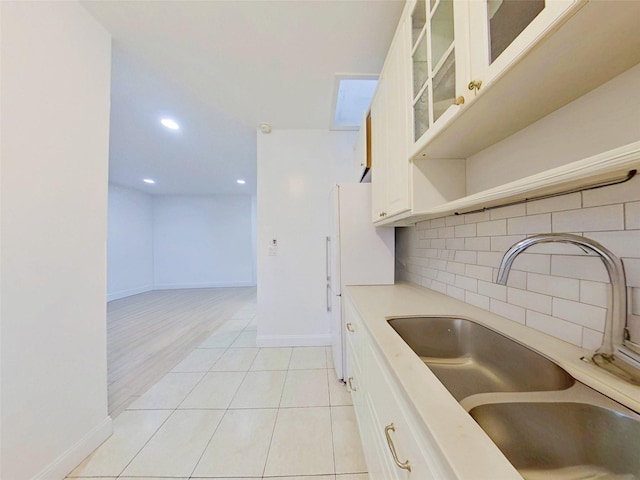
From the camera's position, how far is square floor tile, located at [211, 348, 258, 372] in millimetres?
2240

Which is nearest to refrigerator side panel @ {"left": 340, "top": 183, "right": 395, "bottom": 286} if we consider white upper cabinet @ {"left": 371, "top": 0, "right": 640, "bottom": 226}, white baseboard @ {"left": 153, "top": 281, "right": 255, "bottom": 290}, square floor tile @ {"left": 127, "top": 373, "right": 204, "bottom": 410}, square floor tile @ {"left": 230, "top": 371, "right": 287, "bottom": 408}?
white upper cabinet @ {"left": 371, "top": 0, "right": 640, "bottom": 226}

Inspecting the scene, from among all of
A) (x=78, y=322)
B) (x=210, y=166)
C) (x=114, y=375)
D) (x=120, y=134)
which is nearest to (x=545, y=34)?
(x=78, y=322)

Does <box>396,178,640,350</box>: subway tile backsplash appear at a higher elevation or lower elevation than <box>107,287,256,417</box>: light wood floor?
higher

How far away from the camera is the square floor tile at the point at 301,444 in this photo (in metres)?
1.22

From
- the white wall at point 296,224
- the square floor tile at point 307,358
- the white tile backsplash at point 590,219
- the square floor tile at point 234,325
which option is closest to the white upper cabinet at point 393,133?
the white tile backsplash at point 590,219

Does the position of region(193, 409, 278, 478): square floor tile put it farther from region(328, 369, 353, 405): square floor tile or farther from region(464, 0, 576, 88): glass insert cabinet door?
region(464, 0, 576, 88): glass insert cabinet door

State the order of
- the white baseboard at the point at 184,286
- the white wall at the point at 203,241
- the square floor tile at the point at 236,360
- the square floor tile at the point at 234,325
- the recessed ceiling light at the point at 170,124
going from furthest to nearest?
the white wall at the point at 203,241, the white baseboard at the point at 184,286, the square floor tile at the point at 234,325, the recessed ceiling light at the point at 170,124, the square floor tile at the point at 236,360

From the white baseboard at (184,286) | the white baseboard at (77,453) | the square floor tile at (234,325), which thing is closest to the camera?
the white baseboard at (77,453)

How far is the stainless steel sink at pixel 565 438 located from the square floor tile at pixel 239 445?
48.8 inches

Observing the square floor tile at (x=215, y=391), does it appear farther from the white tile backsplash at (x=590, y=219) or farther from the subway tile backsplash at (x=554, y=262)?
the white tile backsplash at (x=590, y=219)

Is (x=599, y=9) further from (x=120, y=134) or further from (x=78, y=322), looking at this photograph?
(x=120, y=134)

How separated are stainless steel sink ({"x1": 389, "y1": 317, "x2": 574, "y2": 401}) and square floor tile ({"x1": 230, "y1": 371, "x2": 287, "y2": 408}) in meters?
1.26

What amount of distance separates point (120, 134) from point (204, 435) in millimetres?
3326

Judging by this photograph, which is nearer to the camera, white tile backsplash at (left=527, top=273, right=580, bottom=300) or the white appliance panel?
white tile backsplash at (left=527, top=273, right=580, bottom=300)
